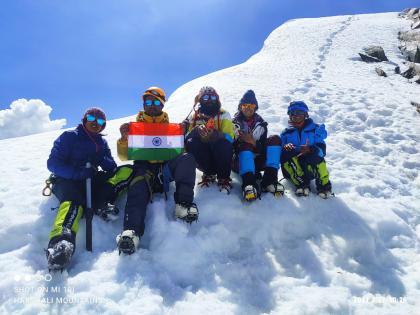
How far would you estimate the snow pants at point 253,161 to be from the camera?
5.94 m

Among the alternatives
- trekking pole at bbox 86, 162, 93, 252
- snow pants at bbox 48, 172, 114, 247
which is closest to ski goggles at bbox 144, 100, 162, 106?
snow pants at bbox 48, 172, 114, 247

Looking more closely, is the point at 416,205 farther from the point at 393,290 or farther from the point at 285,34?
the point at 285,34

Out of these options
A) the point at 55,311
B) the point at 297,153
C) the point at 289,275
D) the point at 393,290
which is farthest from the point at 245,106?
the point at 55,311

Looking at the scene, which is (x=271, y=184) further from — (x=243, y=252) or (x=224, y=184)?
(x=243, y=252)

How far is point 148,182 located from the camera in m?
5.29

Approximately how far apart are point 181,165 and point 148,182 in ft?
1.87

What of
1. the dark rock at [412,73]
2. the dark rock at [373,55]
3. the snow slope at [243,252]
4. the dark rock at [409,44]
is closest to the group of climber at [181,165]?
the snow slope at [243,252]

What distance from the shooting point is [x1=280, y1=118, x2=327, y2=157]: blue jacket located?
6400 mm

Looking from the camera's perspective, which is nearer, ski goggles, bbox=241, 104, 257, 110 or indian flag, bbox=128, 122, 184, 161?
indian flag, bbox=128, 122, 184, 161

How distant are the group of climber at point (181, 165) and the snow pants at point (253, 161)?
18 millimetres

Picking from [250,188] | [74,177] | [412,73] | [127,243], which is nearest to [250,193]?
[250,188]

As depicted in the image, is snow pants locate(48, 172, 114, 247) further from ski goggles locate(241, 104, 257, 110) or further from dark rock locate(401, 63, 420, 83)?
dark rock locate(401, 63, 420, 83)

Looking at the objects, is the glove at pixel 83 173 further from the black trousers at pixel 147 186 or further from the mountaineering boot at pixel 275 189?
the mountaineering boot at pixel 275 189

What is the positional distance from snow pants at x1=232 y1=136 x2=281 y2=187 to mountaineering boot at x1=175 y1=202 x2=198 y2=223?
122 cm
